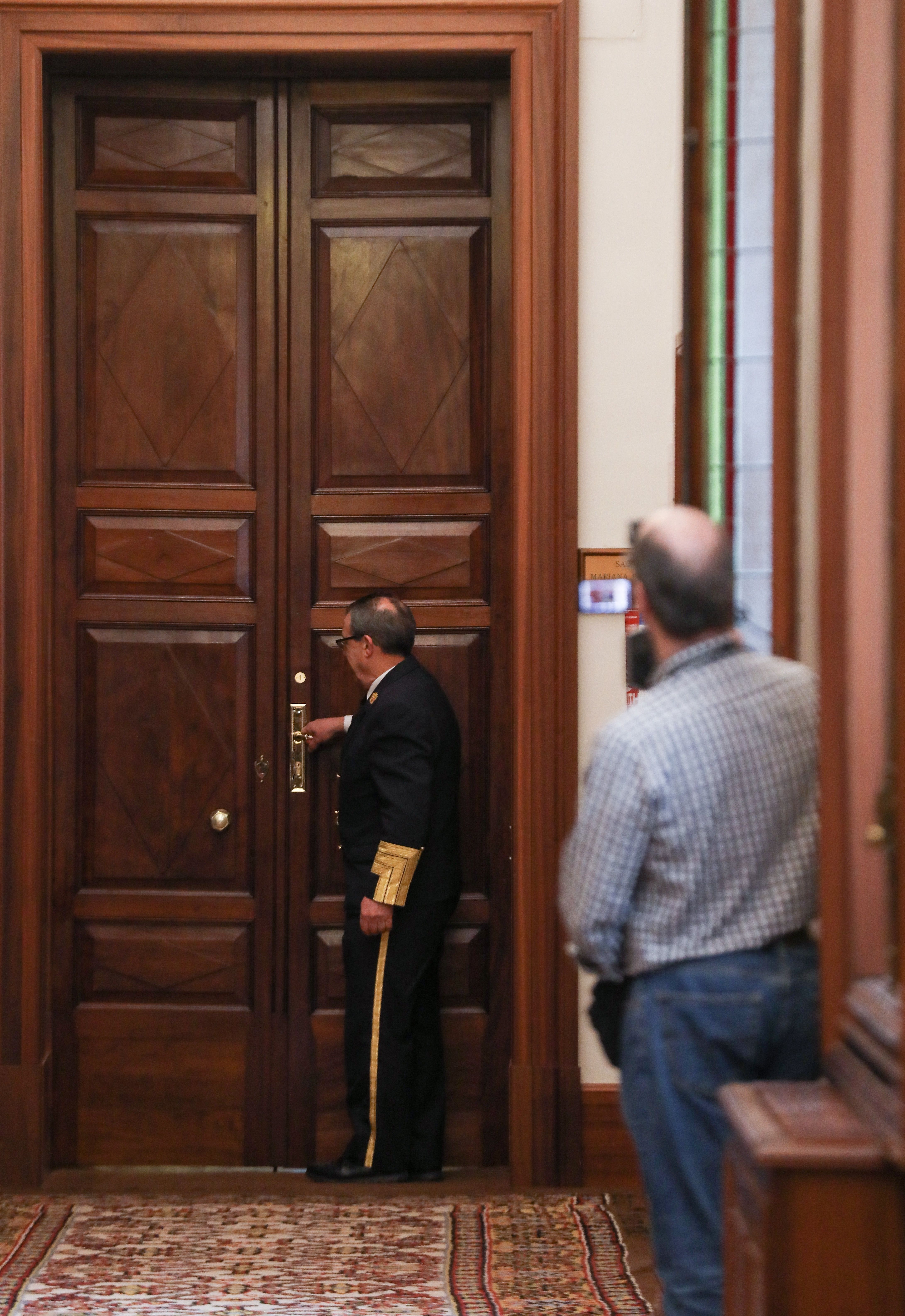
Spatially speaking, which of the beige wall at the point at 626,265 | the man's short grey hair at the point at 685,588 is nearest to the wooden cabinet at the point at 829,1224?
the man's short grey hair at the point at 685,588

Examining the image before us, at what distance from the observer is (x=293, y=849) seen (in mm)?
4191

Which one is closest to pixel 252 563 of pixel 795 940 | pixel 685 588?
pixel 685 588

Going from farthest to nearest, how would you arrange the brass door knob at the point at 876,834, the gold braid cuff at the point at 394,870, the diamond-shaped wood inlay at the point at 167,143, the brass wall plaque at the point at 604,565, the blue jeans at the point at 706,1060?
the diamond-shaped wood inlay at the point at 167,143
the brass wall plaque at the point at 604,565
the gold braid cuff at the point at 394,870
the blue jeans at the point at 706,1060
the brass door knob at the point at 876,834

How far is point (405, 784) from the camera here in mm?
3881

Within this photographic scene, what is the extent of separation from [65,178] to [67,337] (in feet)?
1.44

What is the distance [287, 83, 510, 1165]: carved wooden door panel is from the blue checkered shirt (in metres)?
1.98

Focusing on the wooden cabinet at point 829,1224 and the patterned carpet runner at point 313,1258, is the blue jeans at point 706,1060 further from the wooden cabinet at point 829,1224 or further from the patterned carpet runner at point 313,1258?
the patterned carpet runner at point 313,1258

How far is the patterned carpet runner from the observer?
10.5 ft

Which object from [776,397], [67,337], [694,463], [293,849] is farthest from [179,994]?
[776,397]

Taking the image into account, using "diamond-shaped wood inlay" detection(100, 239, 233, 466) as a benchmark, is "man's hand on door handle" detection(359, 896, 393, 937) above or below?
below

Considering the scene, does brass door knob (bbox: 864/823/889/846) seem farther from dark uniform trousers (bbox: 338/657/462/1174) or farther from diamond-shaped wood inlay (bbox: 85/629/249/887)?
diamond-shaped wood inlay (bbox: 85/629/249/887)

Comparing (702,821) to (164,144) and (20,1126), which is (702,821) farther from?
(164,144)

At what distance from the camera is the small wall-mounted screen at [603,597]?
398 centimetres

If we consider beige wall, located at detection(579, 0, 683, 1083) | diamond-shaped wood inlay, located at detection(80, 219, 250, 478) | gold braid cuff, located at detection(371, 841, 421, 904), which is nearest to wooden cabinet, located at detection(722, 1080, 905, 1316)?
gold braid cuff, located at detection(371, 841, 421, 904)
